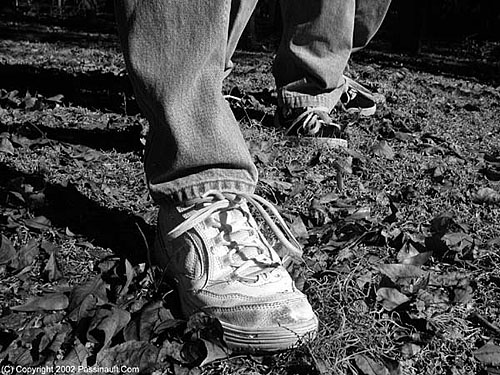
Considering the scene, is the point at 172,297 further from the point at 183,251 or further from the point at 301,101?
the point at 301,101

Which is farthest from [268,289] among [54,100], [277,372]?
[54,100]

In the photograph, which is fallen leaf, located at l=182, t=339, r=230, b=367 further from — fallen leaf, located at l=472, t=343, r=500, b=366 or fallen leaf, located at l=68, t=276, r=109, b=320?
fallen leaf, located at l=472, t=343, r=500, b=366

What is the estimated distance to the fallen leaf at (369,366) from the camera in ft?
4.17

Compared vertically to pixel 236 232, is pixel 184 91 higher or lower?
higher

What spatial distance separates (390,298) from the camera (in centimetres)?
151

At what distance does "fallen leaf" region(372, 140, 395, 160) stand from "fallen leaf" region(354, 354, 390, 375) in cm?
155

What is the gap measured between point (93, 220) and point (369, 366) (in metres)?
0.95

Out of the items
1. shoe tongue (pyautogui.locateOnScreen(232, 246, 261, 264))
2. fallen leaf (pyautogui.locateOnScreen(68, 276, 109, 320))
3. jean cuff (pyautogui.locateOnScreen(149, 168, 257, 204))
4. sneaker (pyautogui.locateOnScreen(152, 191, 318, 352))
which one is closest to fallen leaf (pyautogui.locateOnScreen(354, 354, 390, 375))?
sneaker (pyautogui.locateOnScreen(152, 191, 318, 352))

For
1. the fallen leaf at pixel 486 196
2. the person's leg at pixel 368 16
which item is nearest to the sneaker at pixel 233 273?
the fallen leaf at pixel 486 196

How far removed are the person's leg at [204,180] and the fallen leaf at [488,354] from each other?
0.38m

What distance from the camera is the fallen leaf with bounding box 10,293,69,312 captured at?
138 centimetres

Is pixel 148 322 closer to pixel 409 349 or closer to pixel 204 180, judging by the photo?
pixel 204 180

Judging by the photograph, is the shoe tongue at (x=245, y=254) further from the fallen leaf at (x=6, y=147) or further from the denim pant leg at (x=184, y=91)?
the fallen leaf at (x=6, y=147)

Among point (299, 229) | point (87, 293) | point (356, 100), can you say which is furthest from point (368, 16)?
point (87, 293)
